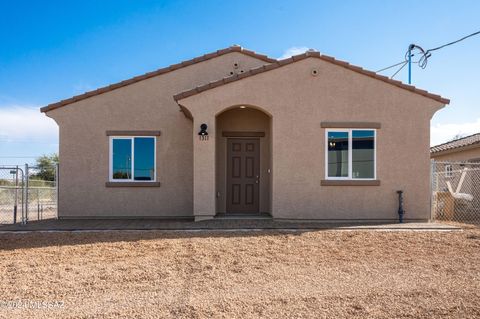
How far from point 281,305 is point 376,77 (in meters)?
8.18

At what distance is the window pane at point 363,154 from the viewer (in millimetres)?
10742

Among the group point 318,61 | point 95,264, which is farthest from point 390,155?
point 95,264

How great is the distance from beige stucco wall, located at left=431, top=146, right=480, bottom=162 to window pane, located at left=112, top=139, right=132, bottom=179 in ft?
47.2

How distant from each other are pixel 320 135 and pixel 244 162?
108 inches

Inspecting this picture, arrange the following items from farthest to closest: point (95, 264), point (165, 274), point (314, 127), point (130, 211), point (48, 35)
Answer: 1. point (48, 35)
2. point (130, 211)
3. point (314, 127)
4. point (95, 264)
5. point (165, 274)

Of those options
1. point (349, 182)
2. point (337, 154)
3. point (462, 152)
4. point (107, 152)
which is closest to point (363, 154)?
point (337, 154)

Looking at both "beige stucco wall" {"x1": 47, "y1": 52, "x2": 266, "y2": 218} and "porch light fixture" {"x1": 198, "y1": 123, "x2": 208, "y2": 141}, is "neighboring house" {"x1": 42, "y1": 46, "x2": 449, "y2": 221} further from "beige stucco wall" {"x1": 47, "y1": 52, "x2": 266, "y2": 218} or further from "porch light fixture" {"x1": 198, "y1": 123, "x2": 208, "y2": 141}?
"beige stucco wall" {"x1": 47, "y1": 52, "x2": 266, "y2": 218}

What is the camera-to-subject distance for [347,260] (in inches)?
259

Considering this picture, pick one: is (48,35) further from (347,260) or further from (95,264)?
(347,260)

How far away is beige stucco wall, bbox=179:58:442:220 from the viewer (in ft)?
34.6

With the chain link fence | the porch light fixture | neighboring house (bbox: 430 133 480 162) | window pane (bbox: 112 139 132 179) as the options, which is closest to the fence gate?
window pane (bbox: 112 139 132 179)

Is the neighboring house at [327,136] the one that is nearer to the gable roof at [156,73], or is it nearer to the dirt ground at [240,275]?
the dirt ground at [240,275]

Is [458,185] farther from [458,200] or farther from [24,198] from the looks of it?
[24,198]

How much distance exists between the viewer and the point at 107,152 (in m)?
11.9
